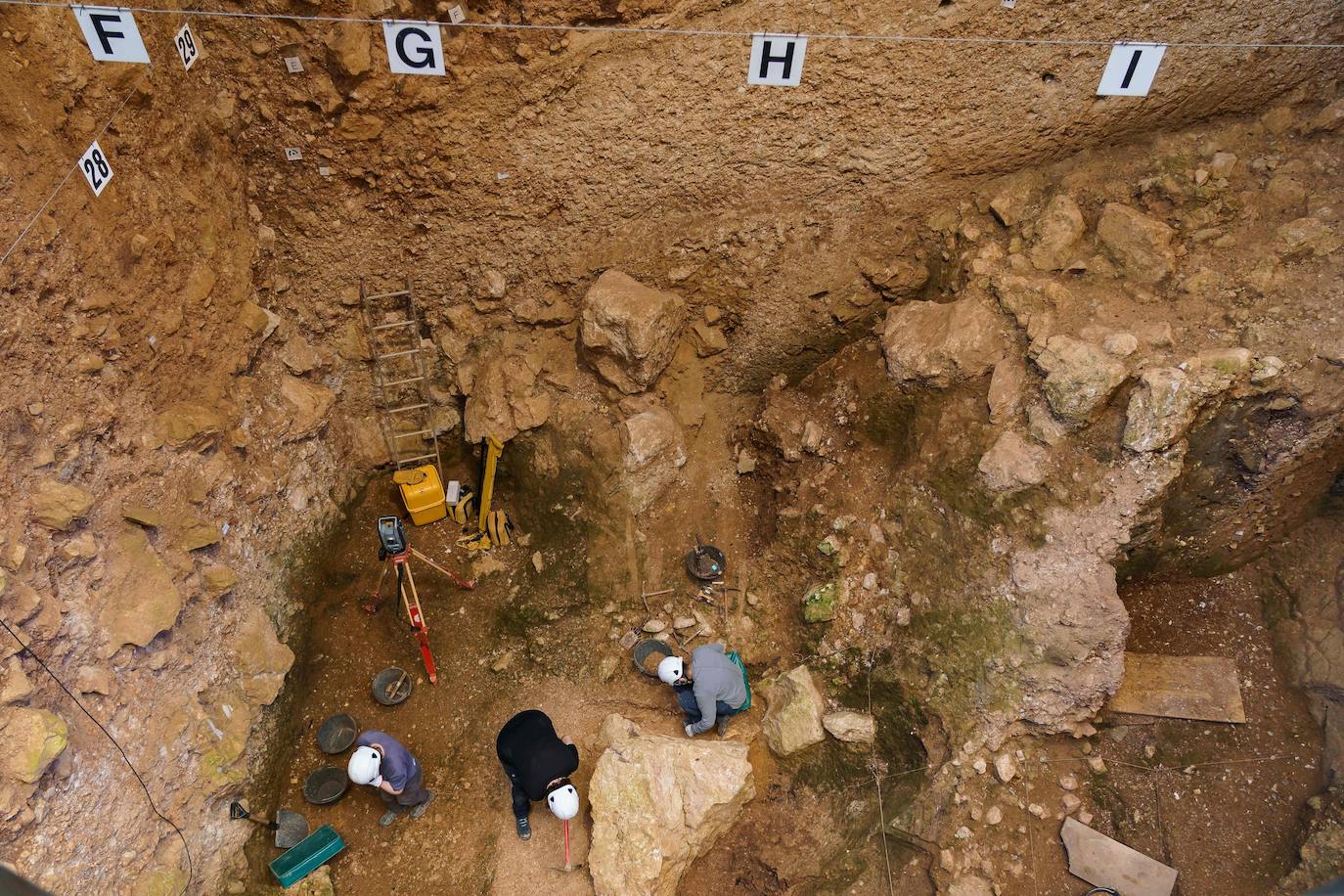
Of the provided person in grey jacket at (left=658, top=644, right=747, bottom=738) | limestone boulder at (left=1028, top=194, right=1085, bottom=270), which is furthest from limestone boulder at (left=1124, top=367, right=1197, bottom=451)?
person in grey jacket at (left=658, top=644, right=747, bottom=738)

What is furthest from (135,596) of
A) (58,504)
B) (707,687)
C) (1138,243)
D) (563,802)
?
(1138,243)

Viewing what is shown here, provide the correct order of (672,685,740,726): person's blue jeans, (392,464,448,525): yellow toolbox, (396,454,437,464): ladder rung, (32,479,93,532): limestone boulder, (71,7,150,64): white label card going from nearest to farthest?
(32,479,93,532): limestone boulder < (71,7,150,64): white label card < (672,685,740,726): person's blue jeans < (392,464,448,525): yellow toolbox < (396,454,437,464): ladder rung

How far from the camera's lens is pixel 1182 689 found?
4742 mm

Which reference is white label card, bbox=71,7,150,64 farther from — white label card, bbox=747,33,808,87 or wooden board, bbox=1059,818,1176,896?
wooden board, bbox=1059,818,1176,896

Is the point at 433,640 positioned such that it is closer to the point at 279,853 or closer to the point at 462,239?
the point at 279,853

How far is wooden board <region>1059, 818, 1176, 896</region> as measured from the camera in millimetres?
4332

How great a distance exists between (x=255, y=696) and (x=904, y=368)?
16.5 ft

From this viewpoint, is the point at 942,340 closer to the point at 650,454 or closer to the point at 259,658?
the point at 650,454

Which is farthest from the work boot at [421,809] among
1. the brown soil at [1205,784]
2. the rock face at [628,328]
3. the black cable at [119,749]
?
the brown soil at [1205,784]

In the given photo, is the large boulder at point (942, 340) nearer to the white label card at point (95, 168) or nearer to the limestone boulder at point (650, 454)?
the limestone boulder at point (650, 454)

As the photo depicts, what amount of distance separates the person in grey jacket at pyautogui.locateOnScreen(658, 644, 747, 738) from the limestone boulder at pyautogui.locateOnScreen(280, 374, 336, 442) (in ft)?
10.8

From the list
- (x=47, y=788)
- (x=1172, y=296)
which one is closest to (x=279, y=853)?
(x=47, y=788)

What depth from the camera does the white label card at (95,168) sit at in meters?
4.03

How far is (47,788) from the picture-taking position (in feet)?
11.9
